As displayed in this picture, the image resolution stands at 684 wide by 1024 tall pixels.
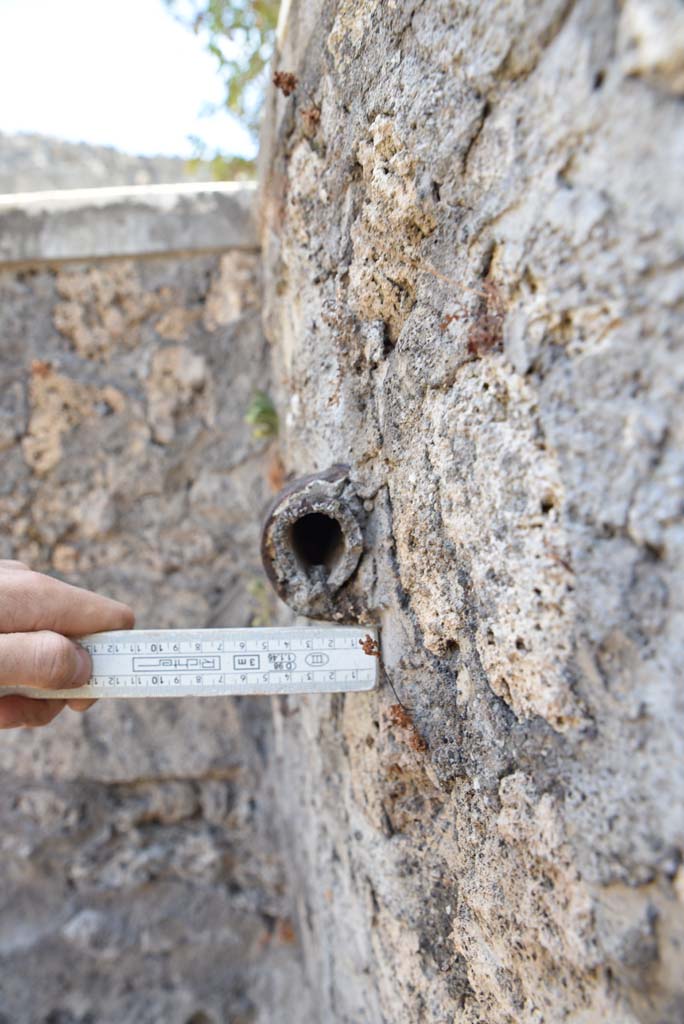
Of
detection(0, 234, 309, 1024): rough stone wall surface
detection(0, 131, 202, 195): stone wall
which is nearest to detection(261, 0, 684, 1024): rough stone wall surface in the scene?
detection(0, 234, 309, 1024): rough stone wall surface

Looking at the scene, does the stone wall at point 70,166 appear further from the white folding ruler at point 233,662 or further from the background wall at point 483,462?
the white folding ruler at point 233,662

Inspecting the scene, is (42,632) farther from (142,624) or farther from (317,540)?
(142,624)

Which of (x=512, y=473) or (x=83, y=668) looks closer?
(x=512, y=473)

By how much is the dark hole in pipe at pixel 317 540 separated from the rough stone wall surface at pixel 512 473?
0.11 m

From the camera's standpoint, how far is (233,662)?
103 cm

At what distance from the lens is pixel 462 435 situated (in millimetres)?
730

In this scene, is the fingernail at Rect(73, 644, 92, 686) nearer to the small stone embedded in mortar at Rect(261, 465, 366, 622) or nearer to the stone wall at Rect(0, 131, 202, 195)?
the small stone embedded in mortar at Rect(261, 465, 366, 622)

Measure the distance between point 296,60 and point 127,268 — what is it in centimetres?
99

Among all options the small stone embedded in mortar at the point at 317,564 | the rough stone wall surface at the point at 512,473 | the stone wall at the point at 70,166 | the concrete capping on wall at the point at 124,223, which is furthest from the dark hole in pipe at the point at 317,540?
the stone wall at the point at 70,166

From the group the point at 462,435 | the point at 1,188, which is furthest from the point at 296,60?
the point at 1,188

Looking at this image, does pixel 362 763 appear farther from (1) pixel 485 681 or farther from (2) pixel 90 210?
(2) pixel 90 210

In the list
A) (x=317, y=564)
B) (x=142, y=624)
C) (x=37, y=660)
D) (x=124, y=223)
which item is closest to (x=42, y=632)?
(x=37, y=660)

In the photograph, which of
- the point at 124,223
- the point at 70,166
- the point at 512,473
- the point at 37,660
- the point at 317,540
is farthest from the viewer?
the point at 70,166

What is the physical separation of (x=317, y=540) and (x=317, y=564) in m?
0.09
